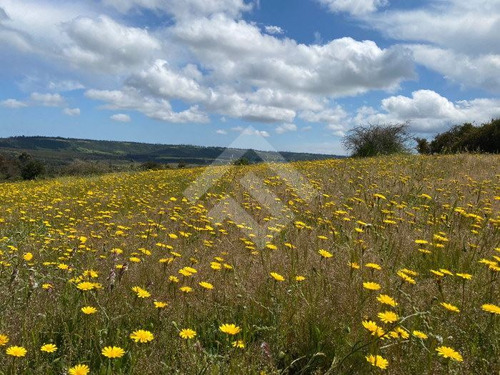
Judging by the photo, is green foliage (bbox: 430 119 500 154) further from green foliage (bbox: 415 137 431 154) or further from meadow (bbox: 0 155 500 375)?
meadow (bbox: 0 155 500 375)

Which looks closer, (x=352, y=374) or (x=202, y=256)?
(x=352, y=374)

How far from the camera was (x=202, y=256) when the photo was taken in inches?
167

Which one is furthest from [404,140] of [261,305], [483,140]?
[261,305]

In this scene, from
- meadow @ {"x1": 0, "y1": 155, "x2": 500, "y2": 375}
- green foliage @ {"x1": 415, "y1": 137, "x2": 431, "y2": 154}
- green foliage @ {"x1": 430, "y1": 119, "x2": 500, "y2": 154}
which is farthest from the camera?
green foliage @ {"x1": 415, "y1": 137, "x2": 431, "y2": 154}

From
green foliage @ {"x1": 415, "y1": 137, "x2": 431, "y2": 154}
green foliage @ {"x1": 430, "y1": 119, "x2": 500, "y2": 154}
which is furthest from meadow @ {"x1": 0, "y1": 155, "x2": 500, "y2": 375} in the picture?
green foliage @ {"x1": 415, "y1": 137, "x2": 431, "y2": 154}

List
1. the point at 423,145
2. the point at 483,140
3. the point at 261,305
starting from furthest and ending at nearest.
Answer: the point at 423,145 → the point at 483,140 → the point at 261,305

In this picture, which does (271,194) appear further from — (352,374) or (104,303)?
(352,374)

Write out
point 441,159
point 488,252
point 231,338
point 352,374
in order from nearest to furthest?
point 352,374 < point 231,338 < point 488,252 < point 441,159

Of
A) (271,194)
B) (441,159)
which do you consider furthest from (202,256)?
(441,159)

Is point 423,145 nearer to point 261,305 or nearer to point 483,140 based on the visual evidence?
point 483,140

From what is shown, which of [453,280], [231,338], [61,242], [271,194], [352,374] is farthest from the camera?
[271,194]

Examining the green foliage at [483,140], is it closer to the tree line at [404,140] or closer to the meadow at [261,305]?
the tree line at [404,140]

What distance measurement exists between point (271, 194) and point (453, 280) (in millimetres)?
4976

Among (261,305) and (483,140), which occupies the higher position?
(483,140)
